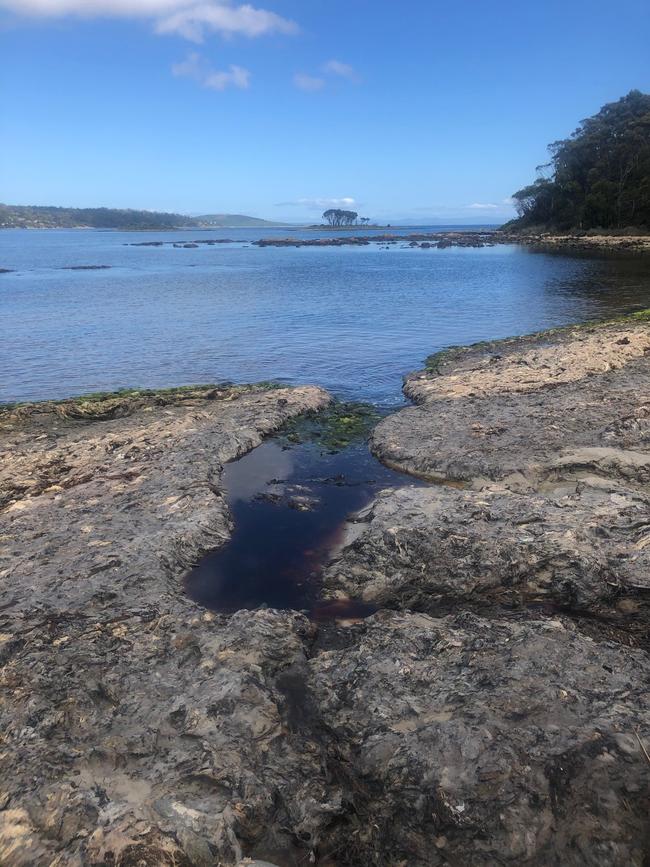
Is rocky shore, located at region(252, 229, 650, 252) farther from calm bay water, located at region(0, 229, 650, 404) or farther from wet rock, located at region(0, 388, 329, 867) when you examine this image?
wet rock, located at region(0, 388, 329, 867)

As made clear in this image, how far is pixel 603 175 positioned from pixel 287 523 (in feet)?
394

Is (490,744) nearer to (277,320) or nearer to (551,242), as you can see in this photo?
(277,320)

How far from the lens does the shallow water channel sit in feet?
31.7

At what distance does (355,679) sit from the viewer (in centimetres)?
705

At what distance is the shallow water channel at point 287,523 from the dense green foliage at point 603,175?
103389 mm

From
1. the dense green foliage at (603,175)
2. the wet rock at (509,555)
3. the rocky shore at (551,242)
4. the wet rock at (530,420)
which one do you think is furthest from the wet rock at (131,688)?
the dense green foliage at (603,175)

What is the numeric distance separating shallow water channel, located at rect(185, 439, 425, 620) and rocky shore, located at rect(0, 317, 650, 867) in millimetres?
508

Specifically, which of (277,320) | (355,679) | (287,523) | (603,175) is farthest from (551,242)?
(355,679)

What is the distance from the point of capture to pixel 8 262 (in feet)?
311

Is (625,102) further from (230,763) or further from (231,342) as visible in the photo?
(230,763)

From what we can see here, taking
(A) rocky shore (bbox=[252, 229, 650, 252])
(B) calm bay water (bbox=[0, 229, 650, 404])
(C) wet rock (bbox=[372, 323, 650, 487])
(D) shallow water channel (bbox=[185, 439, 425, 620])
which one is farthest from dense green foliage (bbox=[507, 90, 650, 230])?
(D) shallow water channel (bbox=[185, 439, 425, 620])

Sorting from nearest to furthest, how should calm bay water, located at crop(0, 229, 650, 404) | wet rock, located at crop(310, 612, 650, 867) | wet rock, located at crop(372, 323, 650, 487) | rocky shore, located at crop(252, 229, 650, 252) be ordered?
1. wet rock, located at crop(310, 612, 650, 867)
2. wet rock, located at crop(372, 323, 650, 487)
3. calm bay water, located at crop(0, 229, 650, 404)
4. rocky shore, located at crop(252, 229, 650, 252)

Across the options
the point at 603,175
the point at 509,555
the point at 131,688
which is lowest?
the point at 131,688

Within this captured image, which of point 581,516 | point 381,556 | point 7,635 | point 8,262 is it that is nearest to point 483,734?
point 381,556
